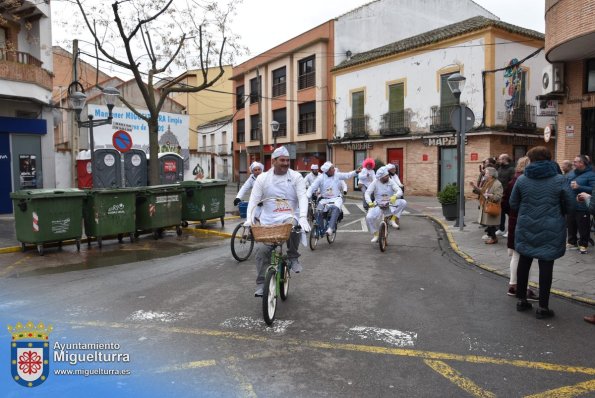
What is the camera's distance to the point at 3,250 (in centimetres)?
952

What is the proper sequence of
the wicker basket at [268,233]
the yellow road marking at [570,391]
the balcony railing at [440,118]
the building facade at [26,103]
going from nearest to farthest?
the yellow road marking at [570,391], the wicker basket at [268,233], the building facade at [26,103], the balcony railing at [440,118]

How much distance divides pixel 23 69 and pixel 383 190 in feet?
39.7

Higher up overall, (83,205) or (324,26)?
(324,26)

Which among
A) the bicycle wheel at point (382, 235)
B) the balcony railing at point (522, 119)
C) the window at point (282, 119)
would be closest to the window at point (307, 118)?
the window at point (282, 119)

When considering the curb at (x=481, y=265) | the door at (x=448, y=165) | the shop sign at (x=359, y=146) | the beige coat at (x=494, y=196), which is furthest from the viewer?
the shop sign at (x=359, y=146)

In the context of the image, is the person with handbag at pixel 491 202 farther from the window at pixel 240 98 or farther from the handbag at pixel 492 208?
the window at pixel 240 98

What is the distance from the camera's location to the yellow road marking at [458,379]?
3.45 meters

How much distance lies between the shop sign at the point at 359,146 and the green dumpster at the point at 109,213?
1868cm

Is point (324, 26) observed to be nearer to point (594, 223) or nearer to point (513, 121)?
point (513, 121)

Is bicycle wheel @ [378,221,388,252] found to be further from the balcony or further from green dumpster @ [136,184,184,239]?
the balcony

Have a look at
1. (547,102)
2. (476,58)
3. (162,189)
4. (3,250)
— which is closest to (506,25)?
(476,58)

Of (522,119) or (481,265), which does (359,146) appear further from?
(481,265)

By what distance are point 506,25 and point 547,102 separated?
982cm

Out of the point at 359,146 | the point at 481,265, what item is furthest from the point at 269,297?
the point at 359,146
